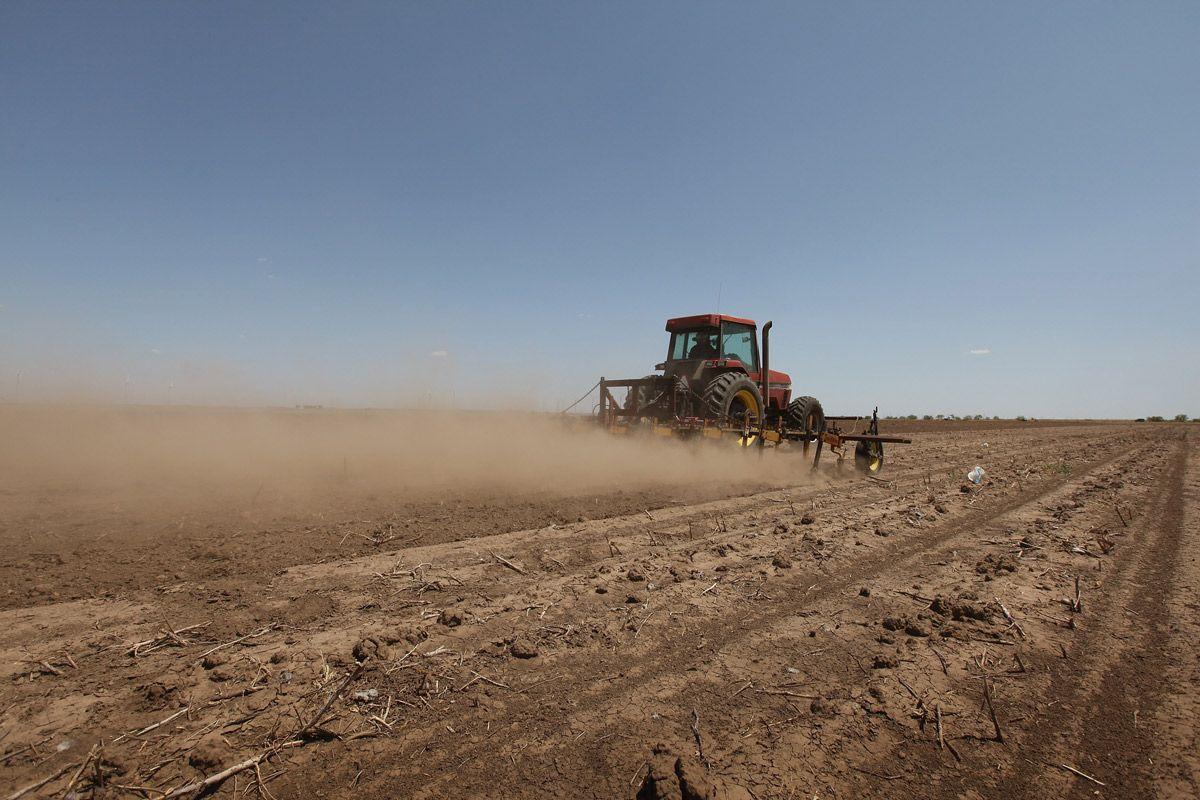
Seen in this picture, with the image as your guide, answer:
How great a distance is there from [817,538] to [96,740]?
5.56 metres

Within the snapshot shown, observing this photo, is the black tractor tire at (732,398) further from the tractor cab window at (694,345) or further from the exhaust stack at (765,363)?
the tractor cab window at (694,345)

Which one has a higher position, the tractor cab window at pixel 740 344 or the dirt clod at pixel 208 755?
the tractor cab window at pixel 740 344

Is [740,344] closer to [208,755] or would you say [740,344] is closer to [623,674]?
[623,674]

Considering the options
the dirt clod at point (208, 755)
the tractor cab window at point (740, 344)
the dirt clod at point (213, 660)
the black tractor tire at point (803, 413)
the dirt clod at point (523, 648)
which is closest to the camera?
the dirt clod at point (208, 755)

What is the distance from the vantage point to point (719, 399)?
10078 millimetres

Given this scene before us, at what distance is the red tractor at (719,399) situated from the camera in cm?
1009

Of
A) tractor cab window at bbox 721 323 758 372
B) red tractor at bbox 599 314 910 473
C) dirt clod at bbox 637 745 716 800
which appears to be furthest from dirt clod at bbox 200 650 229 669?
tractor cab window at bbox 721 323 758 372

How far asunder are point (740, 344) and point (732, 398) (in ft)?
6.67

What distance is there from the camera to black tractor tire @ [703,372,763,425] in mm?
10016

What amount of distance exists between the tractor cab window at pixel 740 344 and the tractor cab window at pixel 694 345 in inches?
9.2

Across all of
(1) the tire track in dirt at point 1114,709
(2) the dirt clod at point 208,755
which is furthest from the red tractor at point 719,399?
(2) the dirt clod at point 208,755

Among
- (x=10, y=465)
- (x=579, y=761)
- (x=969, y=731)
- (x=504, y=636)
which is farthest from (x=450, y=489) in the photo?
(x=10, y=465)

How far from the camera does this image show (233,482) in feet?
26.2

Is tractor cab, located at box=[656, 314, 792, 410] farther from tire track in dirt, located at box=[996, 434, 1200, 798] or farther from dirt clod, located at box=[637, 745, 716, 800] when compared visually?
dirt clod, located at box=[637, 745, 716, 800]
